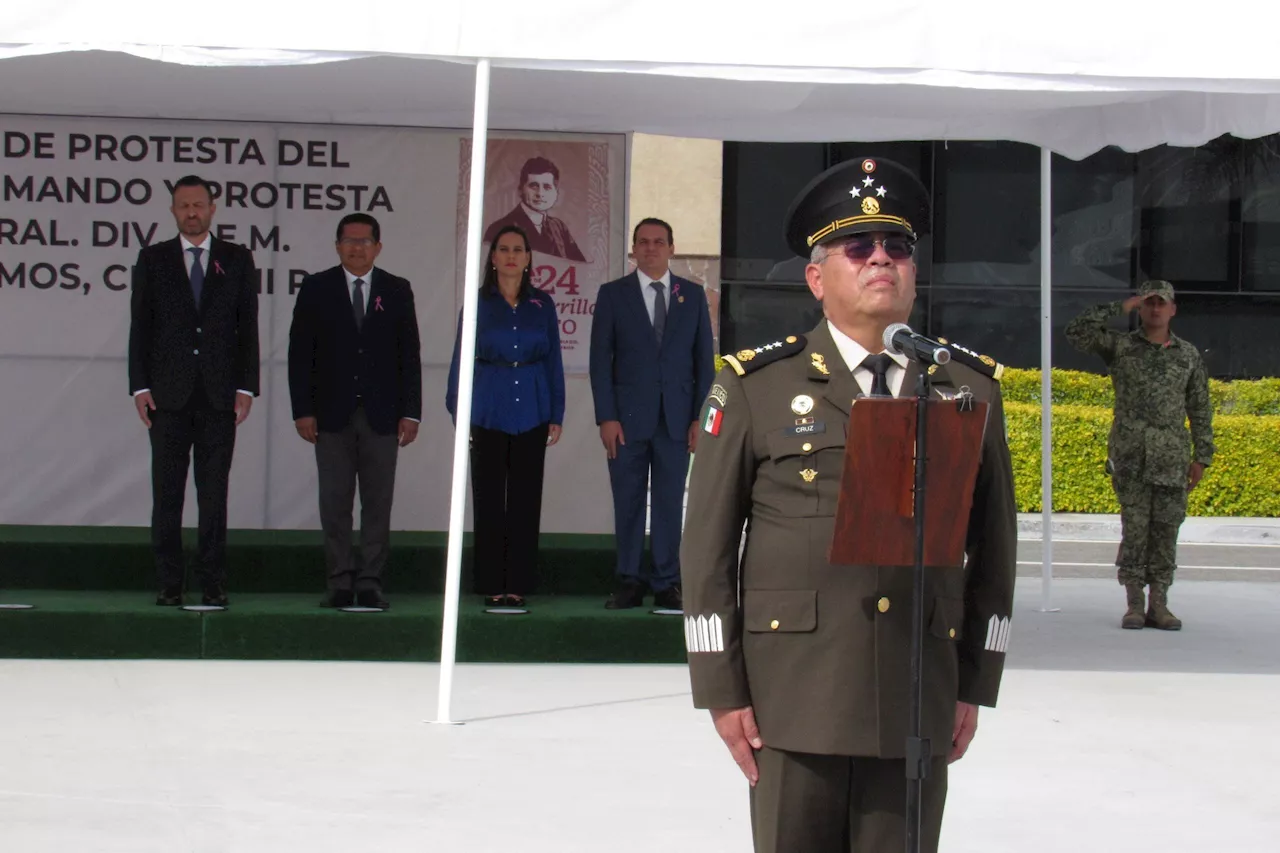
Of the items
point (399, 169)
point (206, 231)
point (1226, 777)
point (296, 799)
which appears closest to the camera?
point (296, 799)

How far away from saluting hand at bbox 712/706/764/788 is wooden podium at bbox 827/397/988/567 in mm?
380

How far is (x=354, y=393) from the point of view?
8.83m

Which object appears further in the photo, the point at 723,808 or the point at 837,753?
the point at 723,808

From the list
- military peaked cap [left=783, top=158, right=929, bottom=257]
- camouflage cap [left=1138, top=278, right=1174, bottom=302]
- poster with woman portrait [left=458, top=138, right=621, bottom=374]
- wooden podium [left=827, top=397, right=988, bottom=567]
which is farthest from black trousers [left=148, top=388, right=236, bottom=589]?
wooden podium [left=827, top=397, right=988, bottom=567]

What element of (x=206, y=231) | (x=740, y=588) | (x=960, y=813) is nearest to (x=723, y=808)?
(x=960, y=813)

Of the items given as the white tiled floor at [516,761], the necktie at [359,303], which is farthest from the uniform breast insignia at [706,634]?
the necktie at [359,303]

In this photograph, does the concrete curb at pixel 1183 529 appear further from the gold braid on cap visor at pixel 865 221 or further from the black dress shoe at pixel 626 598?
the gold braid on cap visor at pixel 865 221

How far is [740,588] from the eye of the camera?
3.57m

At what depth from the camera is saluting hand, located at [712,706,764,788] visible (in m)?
3.47

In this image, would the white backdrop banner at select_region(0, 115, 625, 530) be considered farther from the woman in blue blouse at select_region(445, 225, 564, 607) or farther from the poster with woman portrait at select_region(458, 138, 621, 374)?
the woman in blue blouse at select_region(445, 225, 564, 607)

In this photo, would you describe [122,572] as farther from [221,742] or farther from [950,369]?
[950,369]

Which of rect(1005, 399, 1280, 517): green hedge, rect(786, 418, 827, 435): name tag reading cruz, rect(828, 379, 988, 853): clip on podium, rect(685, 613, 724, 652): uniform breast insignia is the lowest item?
rect(685, 613, 724, 652): uniform breast insignia

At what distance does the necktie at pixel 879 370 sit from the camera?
3.38 meters

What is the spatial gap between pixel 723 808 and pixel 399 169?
5.59 m
